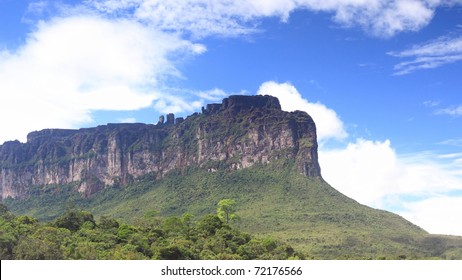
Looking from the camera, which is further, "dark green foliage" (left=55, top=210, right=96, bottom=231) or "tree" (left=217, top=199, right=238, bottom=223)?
"tree" (left=217, top=199, right=238, bottom=223)

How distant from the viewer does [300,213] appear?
14088cm

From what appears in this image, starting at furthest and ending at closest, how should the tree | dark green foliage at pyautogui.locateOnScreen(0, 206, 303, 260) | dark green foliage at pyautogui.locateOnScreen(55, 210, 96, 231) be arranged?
the tree
dark green foliage at pyautogui.locateOnScreen(55, 210, 96, 231)
dark green foliage at pyautogui.locateOnScreen(0, 206, 303, 260)

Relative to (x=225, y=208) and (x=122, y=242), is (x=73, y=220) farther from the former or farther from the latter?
(x=225, y=208)

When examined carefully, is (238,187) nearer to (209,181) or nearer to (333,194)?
(209,181)

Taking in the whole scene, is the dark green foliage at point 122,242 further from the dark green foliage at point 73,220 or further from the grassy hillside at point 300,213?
the grassy hillside at point 300,213

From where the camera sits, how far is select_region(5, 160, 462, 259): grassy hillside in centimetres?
10075

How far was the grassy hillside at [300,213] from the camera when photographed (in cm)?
10075

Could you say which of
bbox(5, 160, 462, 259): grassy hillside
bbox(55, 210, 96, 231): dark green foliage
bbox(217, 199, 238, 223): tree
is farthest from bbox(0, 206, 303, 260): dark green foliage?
bbox(217, 199, 238, 223): tree

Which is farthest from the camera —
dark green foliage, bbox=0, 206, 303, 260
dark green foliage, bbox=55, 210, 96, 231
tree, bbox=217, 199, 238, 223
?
tree, bbox=217, 199, 238, 223

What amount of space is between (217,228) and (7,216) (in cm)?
2360

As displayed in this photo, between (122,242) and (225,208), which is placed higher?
(225,208)

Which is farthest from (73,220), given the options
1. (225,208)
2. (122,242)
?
(225,208)

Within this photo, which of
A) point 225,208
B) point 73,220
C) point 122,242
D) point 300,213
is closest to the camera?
point 122,242

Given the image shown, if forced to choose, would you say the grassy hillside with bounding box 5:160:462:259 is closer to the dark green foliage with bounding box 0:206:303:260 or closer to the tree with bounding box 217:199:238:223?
the dark green foliage with bounding box 0:206:303:260
